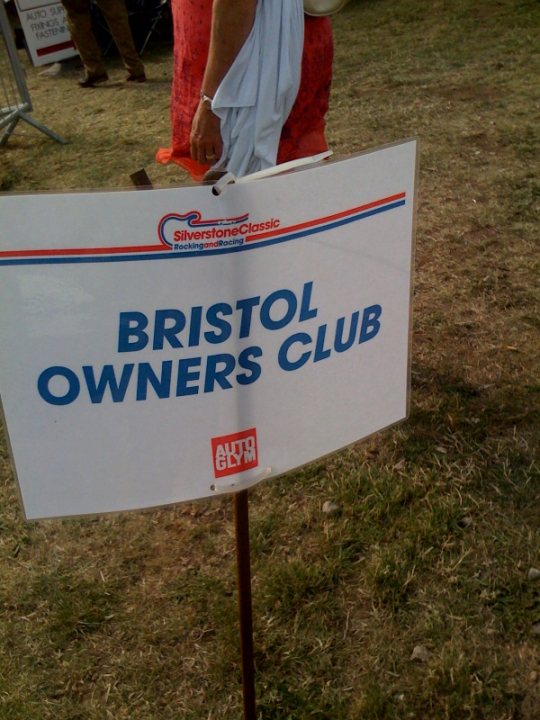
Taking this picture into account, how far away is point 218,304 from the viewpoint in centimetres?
145

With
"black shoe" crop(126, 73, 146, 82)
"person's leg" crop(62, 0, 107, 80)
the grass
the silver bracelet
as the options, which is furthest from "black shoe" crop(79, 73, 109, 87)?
the silver bracelet

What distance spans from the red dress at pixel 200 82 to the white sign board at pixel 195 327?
103 centimetres

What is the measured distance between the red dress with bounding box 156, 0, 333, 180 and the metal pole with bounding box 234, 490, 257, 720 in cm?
125

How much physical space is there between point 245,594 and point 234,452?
40 centimetres

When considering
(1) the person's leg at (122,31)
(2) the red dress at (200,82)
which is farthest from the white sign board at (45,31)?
(2) the red dress at (200,82)

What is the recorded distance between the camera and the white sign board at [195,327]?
1364 millimetres

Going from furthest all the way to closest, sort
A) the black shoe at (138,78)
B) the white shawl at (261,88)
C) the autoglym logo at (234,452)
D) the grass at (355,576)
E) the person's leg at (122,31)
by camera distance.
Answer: the black shoe at (138,78) → the person's leg at (122,31) → the white shawl at (261,88) → the grass at (355,576) → the autoglym logo at (234,452)

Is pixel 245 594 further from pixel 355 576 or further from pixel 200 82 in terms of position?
pixel 200 82

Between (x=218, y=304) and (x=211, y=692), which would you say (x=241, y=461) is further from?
(x=211, y=692)

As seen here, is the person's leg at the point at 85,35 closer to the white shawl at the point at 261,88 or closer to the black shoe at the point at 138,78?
the black shoe at the point at 138,78

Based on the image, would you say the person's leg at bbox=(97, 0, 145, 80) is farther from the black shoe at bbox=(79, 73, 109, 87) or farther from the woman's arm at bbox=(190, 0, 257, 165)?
the woman's arm at bbox=(190, 0, 257, 165)

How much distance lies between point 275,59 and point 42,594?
1.69 m

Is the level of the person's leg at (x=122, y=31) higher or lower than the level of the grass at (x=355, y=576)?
higher

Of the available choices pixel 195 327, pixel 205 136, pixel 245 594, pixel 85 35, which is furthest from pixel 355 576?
pixel 85 35
